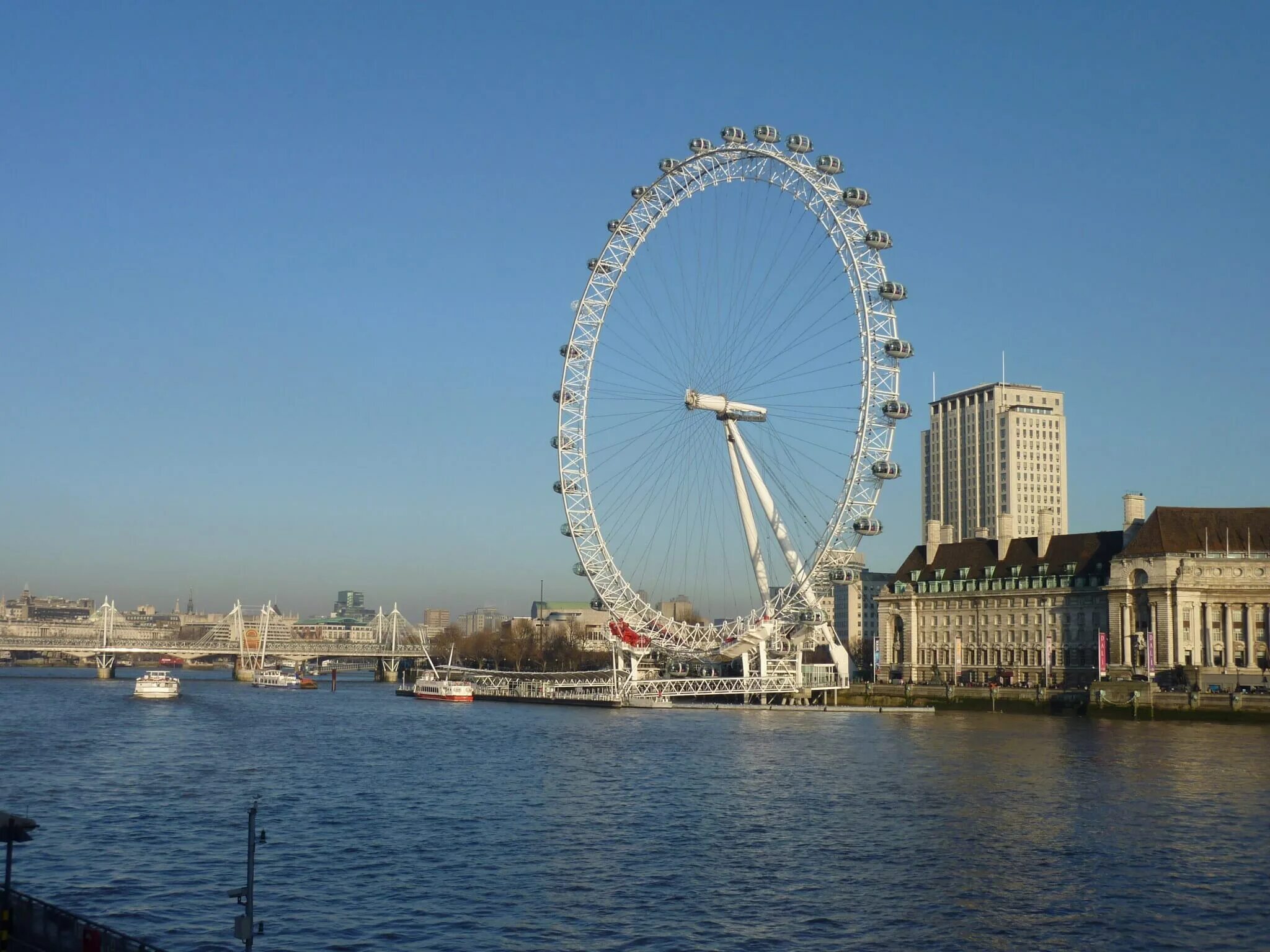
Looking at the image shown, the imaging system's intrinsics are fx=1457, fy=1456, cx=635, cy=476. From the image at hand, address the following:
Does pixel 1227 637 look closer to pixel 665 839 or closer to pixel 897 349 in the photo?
pixel 897 349

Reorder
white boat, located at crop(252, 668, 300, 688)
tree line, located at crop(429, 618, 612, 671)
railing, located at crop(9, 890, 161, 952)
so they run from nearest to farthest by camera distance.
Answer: railing, located at crop(9, 890, 161, 952)
white boat, located at crop(252, 668, 300, 688)
tree line, located at crop(429, 618, 612, 671)

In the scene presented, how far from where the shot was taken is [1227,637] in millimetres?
93188

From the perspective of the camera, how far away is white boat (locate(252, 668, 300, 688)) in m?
153

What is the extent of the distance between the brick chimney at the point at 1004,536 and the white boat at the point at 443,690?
44733 millimetres

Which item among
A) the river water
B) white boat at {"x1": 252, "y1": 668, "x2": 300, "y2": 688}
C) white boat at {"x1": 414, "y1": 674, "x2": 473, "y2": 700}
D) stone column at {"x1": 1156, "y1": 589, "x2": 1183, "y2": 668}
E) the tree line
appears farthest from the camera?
the tree line

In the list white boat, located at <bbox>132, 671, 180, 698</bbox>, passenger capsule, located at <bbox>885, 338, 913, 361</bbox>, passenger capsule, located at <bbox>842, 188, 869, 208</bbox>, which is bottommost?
white boat, located at <bbox>132, 671, 180, 698</bbox>

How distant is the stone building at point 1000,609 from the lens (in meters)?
104

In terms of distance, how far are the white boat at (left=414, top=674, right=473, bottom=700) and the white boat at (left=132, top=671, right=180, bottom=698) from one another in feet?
68.4

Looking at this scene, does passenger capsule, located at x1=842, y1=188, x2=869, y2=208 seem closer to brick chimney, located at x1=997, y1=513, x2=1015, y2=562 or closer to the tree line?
brick chimney, located at x1=997, y1=513, x2=1015, y2=562

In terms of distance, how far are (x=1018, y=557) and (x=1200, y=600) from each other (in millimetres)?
20305

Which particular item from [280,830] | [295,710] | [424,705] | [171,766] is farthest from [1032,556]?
[280,830]

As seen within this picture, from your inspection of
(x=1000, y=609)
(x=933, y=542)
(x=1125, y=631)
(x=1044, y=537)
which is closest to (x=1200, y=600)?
(x=1125, y=631)

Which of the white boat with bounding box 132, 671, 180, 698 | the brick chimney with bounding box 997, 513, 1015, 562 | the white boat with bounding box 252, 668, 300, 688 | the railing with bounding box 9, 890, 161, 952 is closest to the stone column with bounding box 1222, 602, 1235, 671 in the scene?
the brick chimney with bounding box 997, 513, 1015, 562

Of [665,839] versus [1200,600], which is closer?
[665,839]
